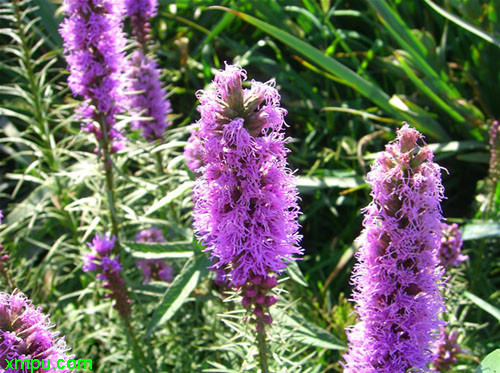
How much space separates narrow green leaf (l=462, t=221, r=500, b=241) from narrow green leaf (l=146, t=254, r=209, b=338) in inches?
57.4

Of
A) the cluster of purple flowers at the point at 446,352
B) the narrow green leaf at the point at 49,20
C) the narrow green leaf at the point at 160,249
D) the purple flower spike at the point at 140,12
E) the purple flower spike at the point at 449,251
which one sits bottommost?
the cluster of purple flowers at the point at 446,352

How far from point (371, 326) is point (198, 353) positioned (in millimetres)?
1583

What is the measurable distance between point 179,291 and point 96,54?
3.96 ft

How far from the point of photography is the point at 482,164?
13.6 feet

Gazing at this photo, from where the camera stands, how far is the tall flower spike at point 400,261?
4.97ft

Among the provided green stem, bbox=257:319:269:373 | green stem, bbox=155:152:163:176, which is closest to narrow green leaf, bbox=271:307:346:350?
green stem, bbox=257:319:269:373

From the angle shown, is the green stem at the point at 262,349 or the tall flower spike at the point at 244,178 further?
the green stem at the point at 262,349

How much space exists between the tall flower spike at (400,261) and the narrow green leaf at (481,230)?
55.4 inches

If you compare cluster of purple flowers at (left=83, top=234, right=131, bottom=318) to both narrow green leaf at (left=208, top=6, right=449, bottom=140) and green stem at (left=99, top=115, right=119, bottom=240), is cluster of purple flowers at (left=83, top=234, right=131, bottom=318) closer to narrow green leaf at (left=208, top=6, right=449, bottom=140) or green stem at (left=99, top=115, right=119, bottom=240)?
green stem at (left=99, top=115, right=119, bottom=240)

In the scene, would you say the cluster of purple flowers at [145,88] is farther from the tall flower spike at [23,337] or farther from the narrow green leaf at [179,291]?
the tall flower spike at [23,337]

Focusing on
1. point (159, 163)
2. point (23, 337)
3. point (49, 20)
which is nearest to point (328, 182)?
point (159, 163)

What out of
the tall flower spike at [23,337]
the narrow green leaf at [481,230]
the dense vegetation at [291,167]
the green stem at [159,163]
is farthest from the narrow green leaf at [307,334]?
the green stem at [159,163]

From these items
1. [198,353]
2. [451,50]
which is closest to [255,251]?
[198,353]

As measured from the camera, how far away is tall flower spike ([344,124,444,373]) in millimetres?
1514
